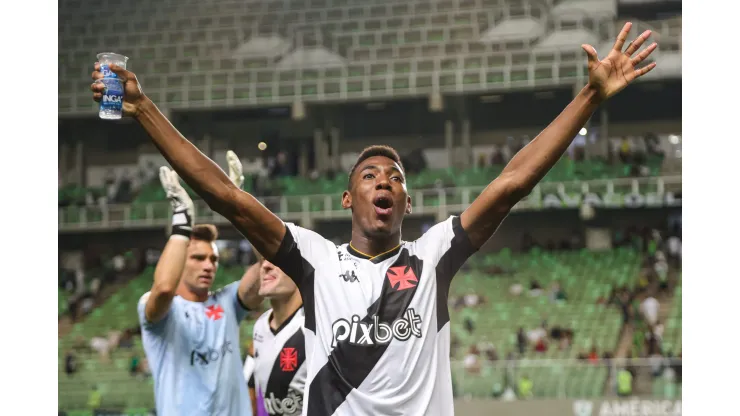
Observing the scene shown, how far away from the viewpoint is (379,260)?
3830mm

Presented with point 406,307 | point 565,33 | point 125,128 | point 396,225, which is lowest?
point 406,307

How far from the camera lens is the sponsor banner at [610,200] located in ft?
79.0

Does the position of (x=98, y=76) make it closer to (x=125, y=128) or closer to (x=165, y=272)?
(x=165, y=272)

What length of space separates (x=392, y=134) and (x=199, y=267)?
2070 cm

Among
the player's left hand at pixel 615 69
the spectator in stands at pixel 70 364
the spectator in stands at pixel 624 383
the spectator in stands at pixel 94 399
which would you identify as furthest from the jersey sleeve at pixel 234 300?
the spectator in stands at pixel 70 364

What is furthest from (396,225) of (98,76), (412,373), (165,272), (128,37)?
(128,37)

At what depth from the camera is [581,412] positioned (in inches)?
617

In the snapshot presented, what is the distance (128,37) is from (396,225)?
25.2m

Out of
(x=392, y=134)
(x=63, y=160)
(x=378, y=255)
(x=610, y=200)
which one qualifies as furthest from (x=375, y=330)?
(x=63, y=160)

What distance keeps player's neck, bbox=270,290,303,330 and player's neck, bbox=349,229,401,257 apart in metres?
2.40

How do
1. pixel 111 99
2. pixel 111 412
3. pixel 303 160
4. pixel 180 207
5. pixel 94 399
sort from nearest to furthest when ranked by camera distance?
pixel 111 99 → pixel 180 207 → pixel 111 412 → pixel 94 399 → pixel 303 160

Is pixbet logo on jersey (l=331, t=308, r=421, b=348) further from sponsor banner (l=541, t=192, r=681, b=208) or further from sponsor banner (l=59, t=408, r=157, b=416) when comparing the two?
sponsor banner (l=541, t=192, r=681, b=208)

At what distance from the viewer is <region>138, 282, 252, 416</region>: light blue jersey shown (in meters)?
6.15

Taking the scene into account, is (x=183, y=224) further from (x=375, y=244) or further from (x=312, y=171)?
(x=312, y=171)
